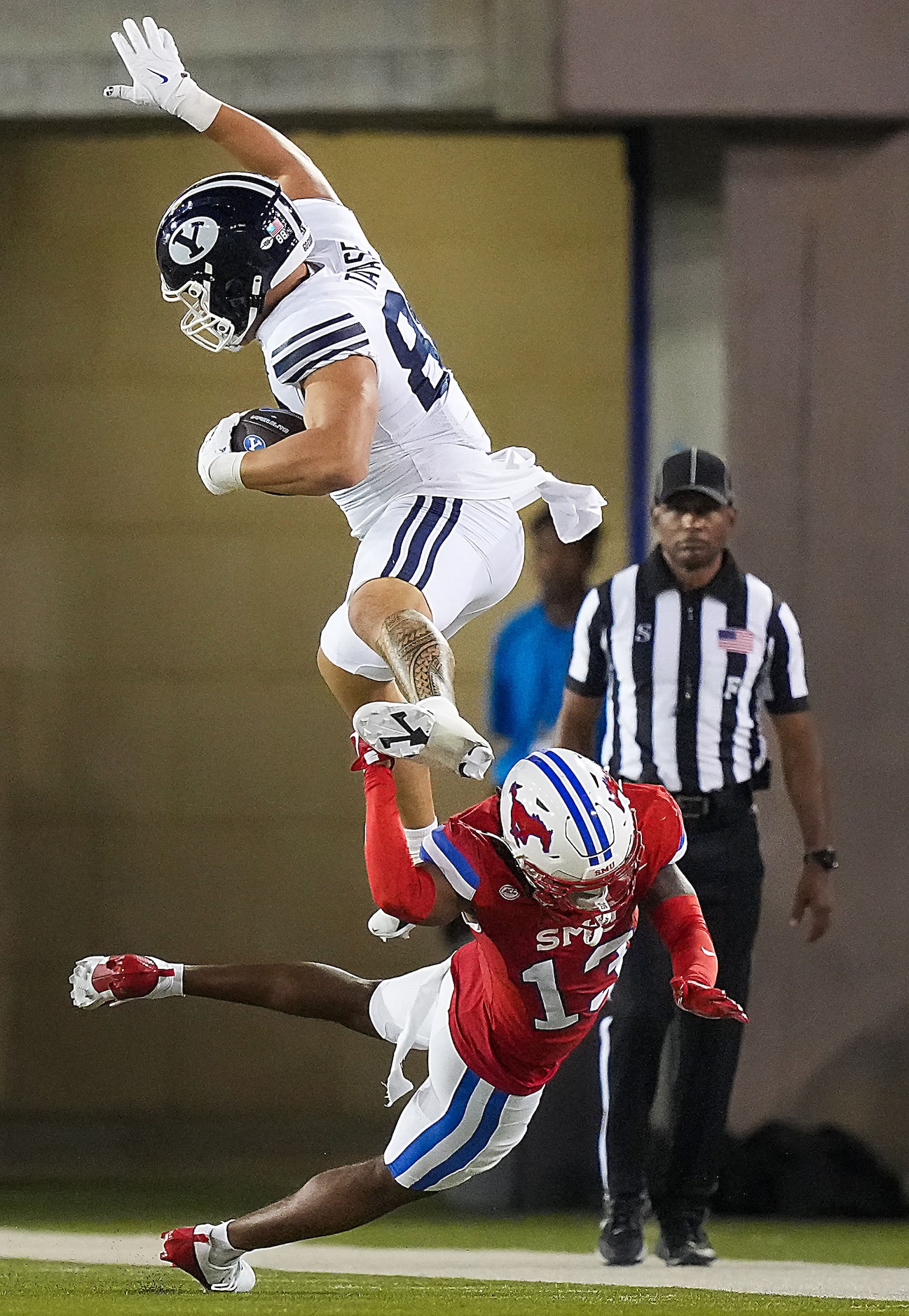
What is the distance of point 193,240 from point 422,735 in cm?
95

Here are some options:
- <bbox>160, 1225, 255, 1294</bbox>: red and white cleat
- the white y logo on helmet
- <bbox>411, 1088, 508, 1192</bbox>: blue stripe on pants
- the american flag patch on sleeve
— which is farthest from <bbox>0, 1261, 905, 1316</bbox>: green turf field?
the white y logo on helmet

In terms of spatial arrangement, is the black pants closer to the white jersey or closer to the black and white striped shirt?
the black and white striped shirt

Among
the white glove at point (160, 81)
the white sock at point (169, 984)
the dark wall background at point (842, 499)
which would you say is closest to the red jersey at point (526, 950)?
the white sock at point (169, 984)

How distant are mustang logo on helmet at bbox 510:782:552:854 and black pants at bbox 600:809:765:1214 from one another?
3.42 feet

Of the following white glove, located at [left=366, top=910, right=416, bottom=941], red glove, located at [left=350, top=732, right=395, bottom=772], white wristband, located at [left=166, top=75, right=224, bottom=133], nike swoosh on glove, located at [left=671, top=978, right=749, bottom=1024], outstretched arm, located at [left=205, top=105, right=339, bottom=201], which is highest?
white wristband, located at [left=166, top=75, right=224, bottom=133]

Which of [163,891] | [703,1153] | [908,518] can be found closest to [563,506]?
[703,1153]

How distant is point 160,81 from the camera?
136 inches

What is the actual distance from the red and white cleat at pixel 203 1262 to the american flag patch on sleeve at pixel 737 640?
1.60 metres

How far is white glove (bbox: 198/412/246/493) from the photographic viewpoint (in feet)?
9.78

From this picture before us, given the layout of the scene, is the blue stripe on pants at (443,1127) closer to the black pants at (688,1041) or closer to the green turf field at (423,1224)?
the black pants at (688,1041)

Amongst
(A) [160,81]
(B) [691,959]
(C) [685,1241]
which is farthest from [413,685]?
(C) [685,1241]

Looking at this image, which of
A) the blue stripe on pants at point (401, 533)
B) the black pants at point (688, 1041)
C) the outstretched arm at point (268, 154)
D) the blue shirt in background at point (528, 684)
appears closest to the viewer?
the blue stripe on pants at point (401, 533)

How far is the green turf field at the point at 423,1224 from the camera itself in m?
4.15

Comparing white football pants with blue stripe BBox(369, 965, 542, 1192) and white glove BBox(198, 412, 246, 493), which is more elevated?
white glove BBox(198, 412, 246, 493)
